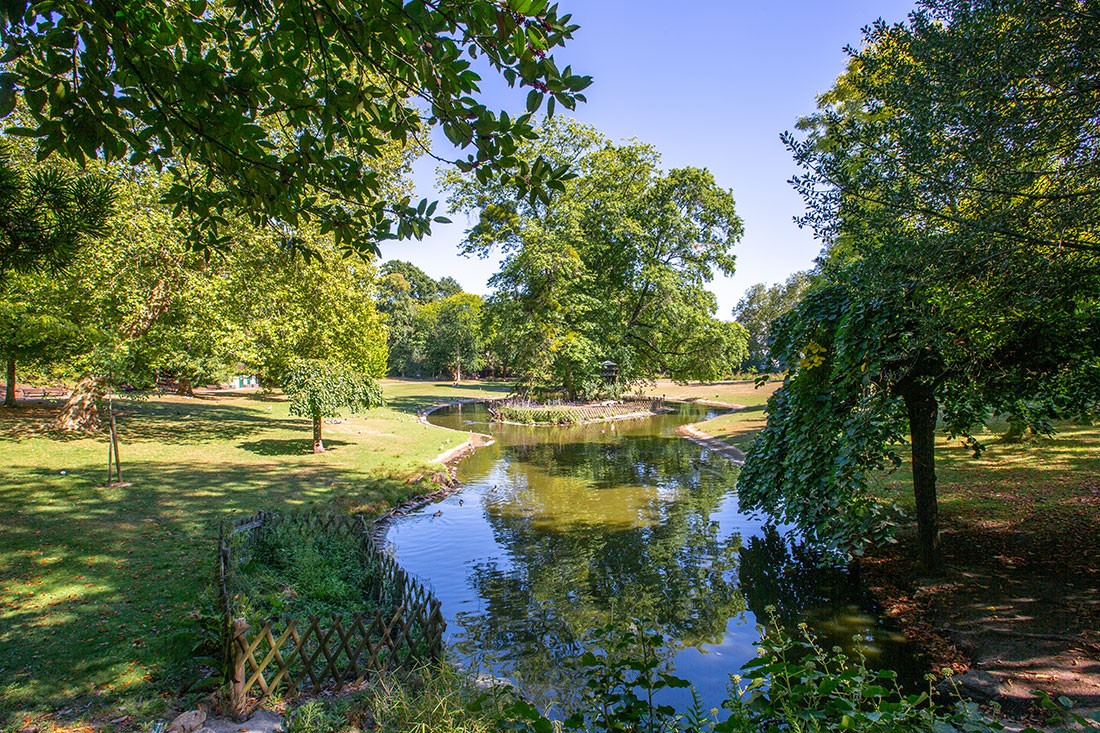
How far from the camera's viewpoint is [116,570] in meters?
8.83

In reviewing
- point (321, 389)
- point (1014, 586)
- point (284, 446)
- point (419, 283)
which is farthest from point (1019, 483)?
point (419, 283)

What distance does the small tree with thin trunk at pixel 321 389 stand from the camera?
19.0 m

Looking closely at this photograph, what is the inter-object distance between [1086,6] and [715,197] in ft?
103

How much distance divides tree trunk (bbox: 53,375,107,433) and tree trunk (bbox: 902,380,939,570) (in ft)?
78.8

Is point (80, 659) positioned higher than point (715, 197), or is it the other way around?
point (715, 197)

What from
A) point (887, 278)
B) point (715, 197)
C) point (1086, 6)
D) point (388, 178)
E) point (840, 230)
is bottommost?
point (887, 278)

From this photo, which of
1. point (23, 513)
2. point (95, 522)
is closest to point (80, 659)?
point (95, 522)

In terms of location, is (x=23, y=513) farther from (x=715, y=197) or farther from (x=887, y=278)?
(x=715, y=197)

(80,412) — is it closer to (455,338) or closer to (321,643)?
(321,643)

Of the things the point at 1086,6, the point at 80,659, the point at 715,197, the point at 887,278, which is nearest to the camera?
the point at 1086,6

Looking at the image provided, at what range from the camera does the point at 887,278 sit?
680 cm

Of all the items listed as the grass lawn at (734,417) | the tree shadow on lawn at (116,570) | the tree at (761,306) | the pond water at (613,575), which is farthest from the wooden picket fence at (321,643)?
the tree at (761,306)

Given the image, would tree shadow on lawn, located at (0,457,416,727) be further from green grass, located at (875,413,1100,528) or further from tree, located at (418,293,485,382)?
tree, located at (418,293,485,382)

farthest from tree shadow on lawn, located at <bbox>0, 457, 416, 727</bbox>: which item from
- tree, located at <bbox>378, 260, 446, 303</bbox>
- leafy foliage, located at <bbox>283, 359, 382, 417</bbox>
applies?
tree, located at <bbox>378, 260, 446, 303</bbox>
